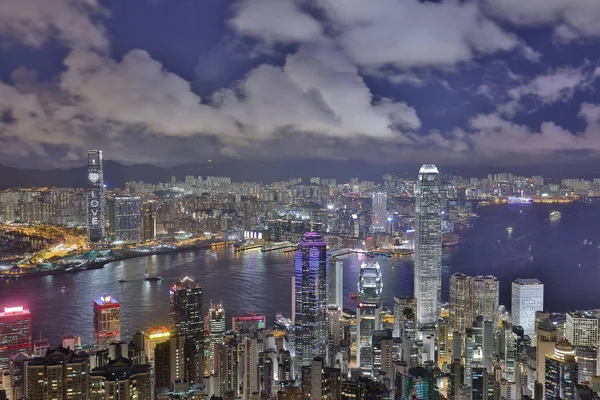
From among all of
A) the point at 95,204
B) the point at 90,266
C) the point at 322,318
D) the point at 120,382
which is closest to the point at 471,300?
the point at 322,318

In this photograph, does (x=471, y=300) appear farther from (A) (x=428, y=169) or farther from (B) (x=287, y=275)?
(B) (x=287, y=275)

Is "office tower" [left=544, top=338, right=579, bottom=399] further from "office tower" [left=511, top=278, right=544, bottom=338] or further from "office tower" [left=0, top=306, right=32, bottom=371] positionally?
"office tower" [left=0, top=306, right=32, bottom=371]

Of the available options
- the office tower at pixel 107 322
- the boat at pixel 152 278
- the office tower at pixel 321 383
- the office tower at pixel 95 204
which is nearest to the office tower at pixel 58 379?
the office tower at pixel 321 383

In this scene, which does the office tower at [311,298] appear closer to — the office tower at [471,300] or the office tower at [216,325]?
the office tower at [216,325]

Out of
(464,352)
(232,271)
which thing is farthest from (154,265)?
(464,352)

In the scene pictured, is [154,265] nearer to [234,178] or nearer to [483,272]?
[234,178]

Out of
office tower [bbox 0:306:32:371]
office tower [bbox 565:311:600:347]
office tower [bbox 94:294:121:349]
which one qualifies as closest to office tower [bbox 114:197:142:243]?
office tower [bbox 94:294:121:349]

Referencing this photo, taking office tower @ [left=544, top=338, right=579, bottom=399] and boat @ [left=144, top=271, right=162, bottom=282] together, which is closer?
office tower @ [left=544, top=338, right=579, bottom=399]
